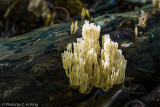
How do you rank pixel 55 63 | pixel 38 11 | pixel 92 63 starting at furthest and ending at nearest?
pixel 38 11, pixel 55 63, pixel 92 63

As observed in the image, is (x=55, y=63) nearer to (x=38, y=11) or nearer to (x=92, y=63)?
(x=92, y=63)

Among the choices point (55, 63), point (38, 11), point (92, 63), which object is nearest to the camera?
point (92, 63)

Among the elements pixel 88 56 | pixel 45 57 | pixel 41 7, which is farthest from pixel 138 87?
pixel 41 7

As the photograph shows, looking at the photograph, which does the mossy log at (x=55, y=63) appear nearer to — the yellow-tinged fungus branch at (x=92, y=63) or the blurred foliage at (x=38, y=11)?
the yellow-tinged fungus branch at (x=92, y=63)

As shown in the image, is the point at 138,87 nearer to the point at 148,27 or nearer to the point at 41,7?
the point at 148,27

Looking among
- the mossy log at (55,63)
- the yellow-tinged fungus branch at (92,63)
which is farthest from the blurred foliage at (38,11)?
the yellow-tinged fungus branch at (92,63)

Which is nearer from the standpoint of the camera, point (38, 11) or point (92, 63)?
point (92, 63)

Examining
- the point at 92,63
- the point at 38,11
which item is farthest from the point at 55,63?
the point at 38,11

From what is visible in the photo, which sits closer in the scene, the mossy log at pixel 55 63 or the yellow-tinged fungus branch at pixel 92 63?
the yellow-tinged fungus branch at pixel 92 63

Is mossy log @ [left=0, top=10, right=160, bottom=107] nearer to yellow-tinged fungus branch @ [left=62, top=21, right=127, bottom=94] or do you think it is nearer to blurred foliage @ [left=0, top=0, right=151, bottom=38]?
yellow-tinged fungus branch @ [left=62, top=21, right=127, bottom=94]
